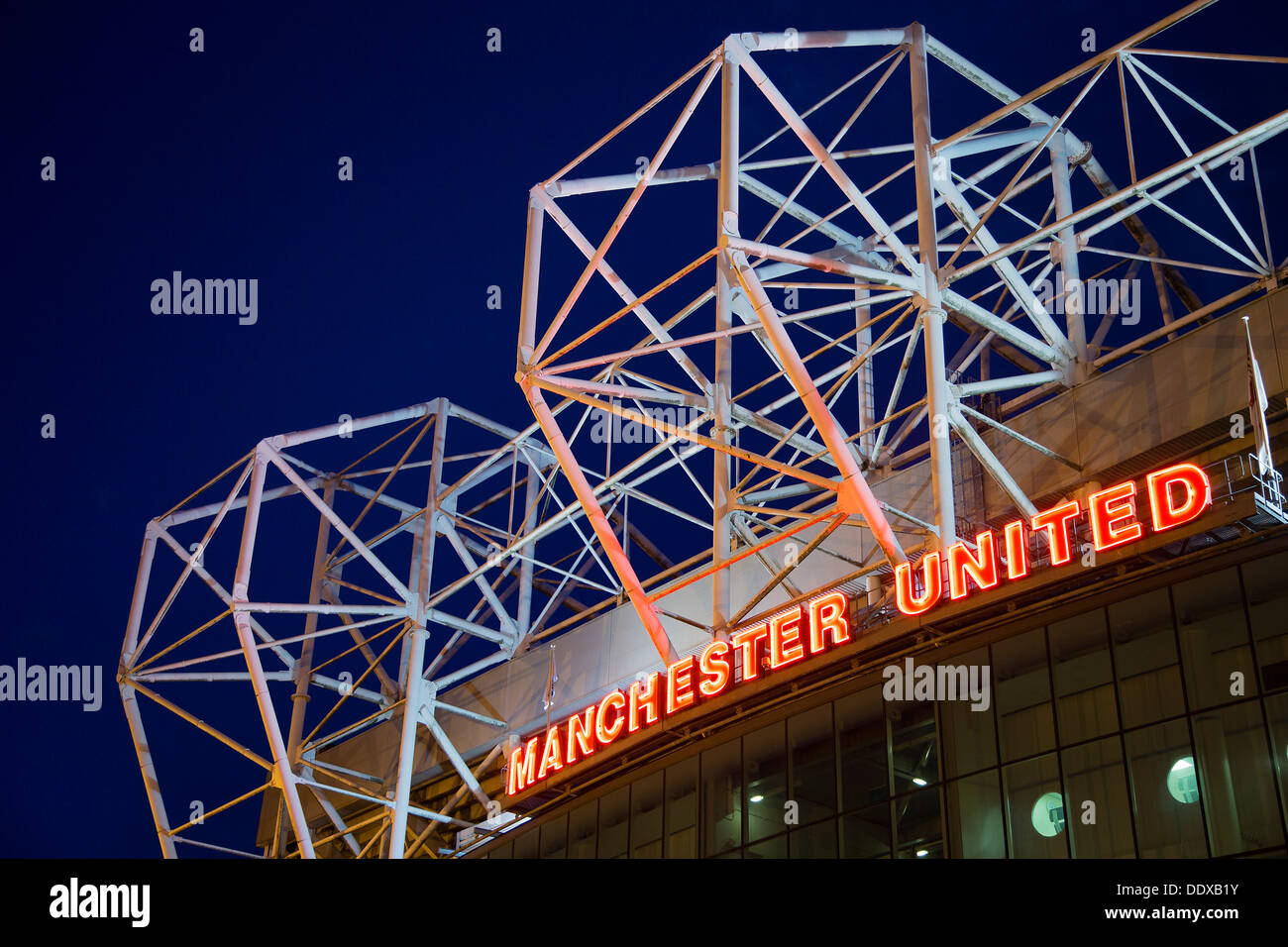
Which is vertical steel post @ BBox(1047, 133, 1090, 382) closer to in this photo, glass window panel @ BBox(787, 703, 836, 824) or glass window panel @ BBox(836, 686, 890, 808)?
glass window panel @ BBox(836, 686, 890, 808)

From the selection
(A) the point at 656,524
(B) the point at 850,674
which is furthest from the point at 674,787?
(A) the point at 656,524

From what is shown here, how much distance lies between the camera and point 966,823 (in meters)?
25.6

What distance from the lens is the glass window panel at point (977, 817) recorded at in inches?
990

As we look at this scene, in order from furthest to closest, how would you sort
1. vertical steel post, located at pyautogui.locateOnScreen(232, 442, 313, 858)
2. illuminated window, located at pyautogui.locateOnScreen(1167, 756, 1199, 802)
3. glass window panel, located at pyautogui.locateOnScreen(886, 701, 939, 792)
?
1. vertical steel post, located at pyautogui.locateOnScreen(232, 442, 313, 858)
2. glass window panel, located at pyautogui.locateOnScreen(886, 701, 939, 792)
3. illuminated window, located at pyautogui.locateOnScreen(1167, 756, 1199, 802)

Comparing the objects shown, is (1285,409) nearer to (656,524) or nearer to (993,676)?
(993,676)

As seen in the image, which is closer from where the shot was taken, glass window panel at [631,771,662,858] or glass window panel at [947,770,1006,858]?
glass window panel at [947,770,1006,858]

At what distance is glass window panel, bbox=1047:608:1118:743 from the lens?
2466 cm

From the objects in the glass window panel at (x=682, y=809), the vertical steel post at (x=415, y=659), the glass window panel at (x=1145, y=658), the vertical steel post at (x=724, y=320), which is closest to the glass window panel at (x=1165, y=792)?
the glass window panel at (x=1145, y=658)

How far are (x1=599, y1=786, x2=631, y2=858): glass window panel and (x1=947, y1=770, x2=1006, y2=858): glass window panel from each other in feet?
33.2

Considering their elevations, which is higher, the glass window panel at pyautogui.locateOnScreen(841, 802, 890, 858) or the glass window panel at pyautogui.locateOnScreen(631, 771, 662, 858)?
the glass window panel at pyautogui.locateOnScreen(631, 771, 662, 858)

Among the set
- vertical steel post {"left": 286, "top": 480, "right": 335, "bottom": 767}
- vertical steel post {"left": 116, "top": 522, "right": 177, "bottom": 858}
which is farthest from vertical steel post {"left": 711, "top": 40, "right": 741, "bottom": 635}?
vertical steel post {"left": 116, "top": 522, "right": 177, "bottom": 858}

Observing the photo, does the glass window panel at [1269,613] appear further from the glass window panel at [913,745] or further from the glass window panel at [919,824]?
the glass window panel at [919,824]
